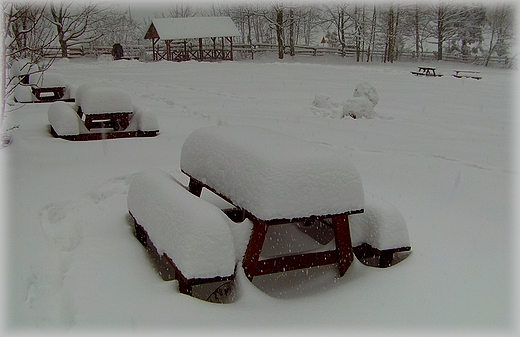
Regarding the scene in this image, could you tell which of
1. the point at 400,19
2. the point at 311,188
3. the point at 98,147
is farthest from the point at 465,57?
the point at 311,188

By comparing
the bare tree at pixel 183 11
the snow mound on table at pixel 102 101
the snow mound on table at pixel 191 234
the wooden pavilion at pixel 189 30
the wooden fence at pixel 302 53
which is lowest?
the wooden fence at pixel 302 53

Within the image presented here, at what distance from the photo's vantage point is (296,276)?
4.49 meters

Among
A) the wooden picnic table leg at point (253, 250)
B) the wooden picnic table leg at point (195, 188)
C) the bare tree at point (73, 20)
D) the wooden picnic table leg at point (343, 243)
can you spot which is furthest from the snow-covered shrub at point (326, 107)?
the wooden picnic table leg at point (253, 250)

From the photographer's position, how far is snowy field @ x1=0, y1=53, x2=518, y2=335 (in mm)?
3354

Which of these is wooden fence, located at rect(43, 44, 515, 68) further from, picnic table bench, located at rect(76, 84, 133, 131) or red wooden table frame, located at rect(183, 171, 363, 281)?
red wooden table frame, located at rect(183, 171, 363, 281)

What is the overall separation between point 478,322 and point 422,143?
6067 millimetres

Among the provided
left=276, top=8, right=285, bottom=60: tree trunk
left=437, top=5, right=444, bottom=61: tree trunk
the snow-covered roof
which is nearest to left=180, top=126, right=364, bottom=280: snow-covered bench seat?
the snow-covered roof

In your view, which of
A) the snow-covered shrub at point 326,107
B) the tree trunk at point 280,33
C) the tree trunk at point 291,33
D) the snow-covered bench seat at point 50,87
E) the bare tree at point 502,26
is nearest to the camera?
the snow-covered shrub at point 326,107

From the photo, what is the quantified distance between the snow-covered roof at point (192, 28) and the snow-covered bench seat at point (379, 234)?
108 ft

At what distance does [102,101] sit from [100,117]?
274 millimetres

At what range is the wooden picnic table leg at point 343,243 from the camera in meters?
4.07

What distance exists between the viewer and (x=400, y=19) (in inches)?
1551

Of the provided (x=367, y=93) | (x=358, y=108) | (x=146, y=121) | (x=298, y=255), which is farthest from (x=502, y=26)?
(x=298, y=255)

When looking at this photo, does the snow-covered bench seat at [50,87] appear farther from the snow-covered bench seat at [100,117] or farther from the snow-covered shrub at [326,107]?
the snow-covered shrub at [326,107]
